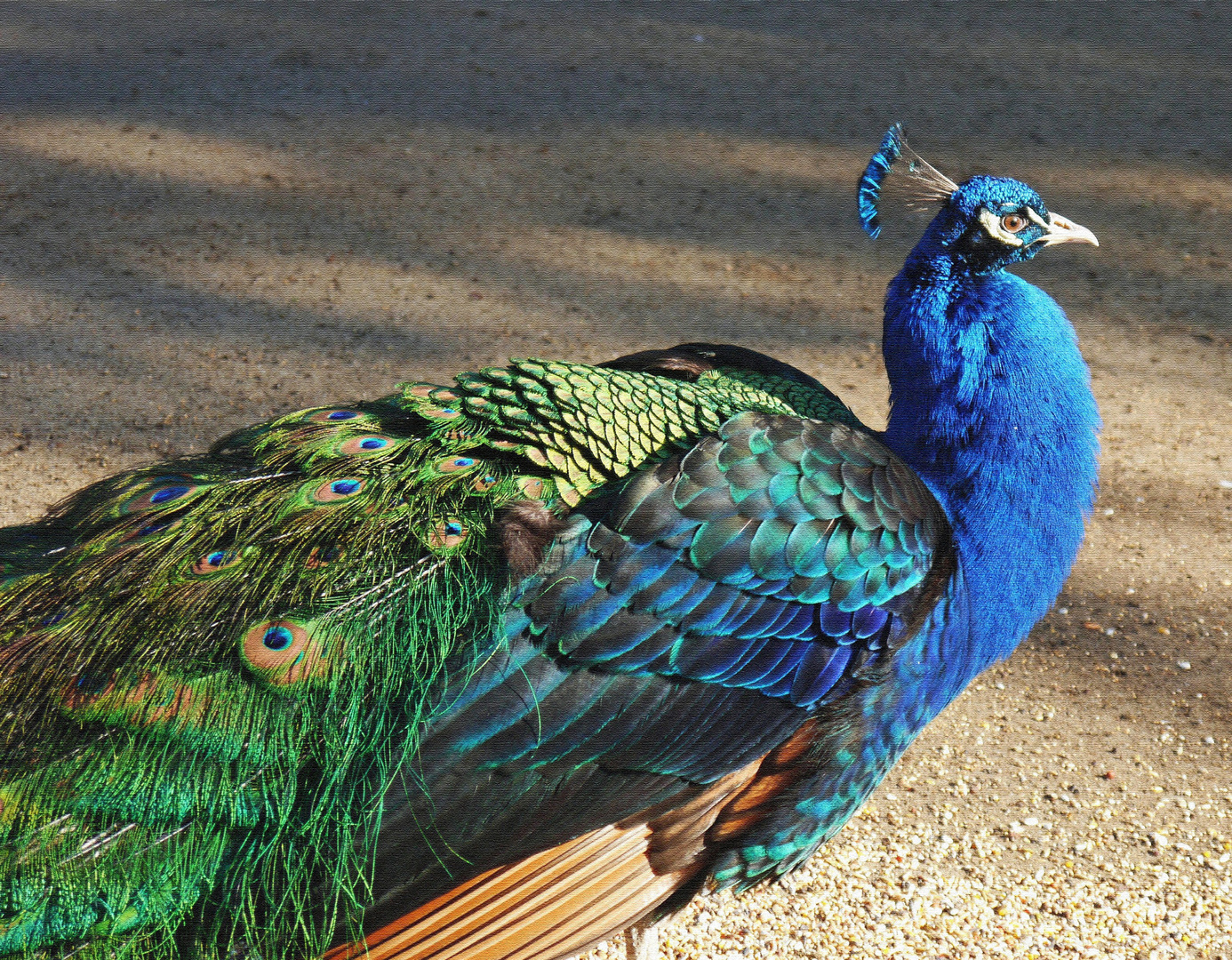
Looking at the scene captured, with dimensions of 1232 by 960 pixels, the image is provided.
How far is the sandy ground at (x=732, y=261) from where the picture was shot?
9.37 ft

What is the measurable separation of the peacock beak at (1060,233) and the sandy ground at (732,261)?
124 cm

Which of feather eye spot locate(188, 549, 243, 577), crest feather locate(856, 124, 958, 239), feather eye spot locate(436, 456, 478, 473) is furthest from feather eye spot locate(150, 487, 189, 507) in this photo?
crest feather locate(856, 124, 958, 239)

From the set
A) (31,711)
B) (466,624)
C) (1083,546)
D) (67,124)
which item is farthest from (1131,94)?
(31,711)

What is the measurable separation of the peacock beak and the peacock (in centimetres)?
38

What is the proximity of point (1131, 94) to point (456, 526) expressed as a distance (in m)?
5.48

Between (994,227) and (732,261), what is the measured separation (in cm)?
252

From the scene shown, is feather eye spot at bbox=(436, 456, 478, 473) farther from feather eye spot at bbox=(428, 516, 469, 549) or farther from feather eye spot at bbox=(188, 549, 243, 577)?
feather eye spot at bbox=(188, 549, 243, 577)

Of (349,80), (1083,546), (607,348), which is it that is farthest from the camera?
(349,80)

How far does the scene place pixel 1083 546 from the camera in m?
3.72

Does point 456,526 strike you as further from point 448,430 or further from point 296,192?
point 296,192

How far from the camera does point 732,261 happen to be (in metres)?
4.98

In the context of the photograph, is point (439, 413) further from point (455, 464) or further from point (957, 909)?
point (957, 909)

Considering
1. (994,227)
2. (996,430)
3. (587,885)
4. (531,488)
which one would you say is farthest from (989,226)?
(587,885)

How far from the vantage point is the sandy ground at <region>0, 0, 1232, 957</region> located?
2.86m
